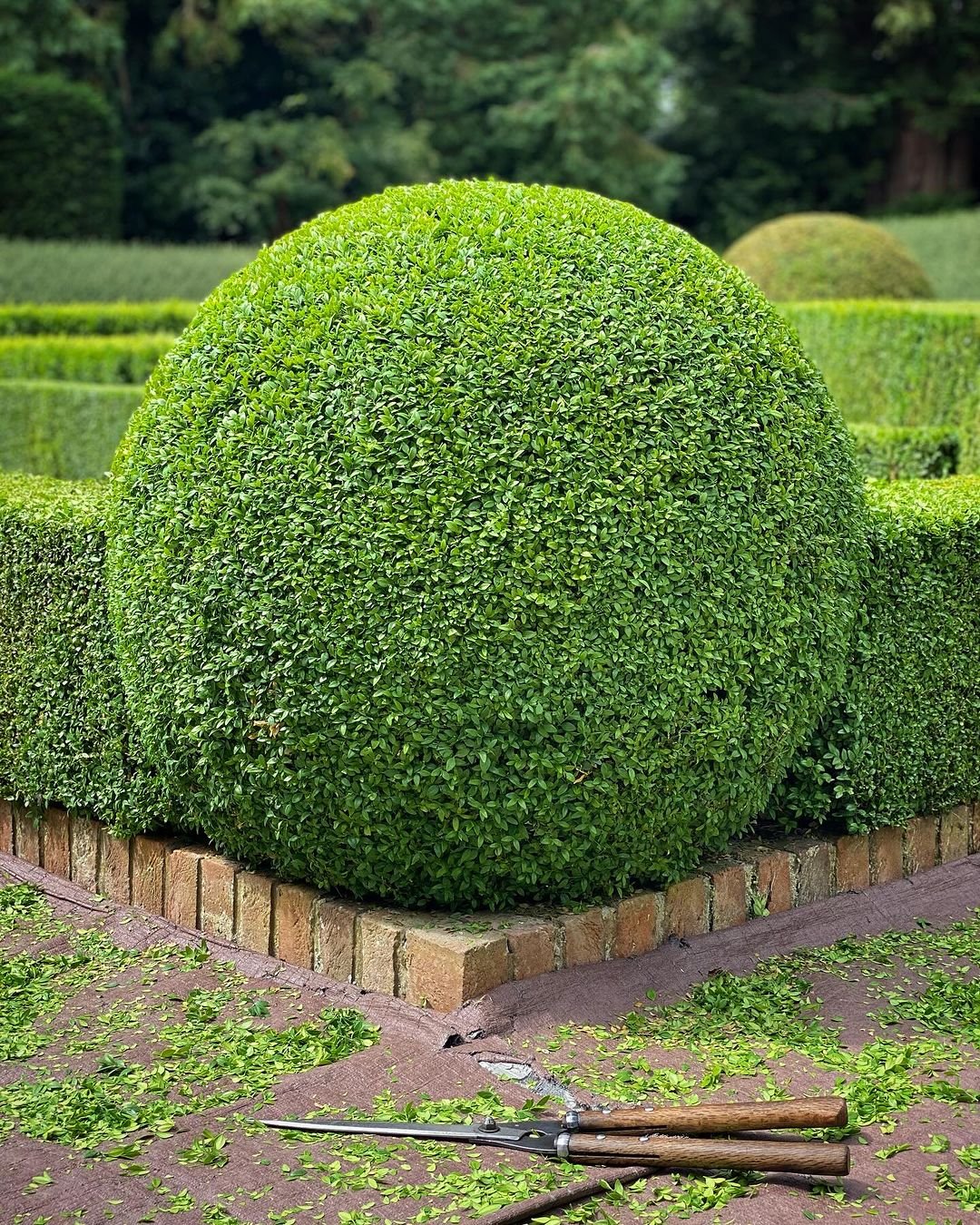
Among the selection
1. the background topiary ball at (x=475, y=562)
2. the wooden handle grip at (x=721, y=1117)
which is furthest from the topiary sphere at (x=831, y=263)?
the wooden handle grip at (x=721, y=1117)

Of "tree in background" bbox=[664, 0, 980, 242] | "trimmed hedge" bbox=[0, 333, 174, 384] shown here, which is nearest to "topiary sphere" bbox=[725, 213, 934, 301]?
"trimmed hedge" bbox=[0, 333, 174, 384]

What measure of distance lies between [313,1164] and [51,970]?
140 cm

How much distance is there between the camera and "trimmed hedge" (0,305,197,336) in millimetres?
15578

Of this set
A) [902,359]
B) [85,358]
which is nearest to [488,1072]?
[902,359]

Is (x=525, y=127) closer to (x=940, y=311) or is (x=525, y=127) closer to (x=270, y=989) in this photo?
(x=940, y=311)

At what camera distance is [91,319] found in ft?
51.7

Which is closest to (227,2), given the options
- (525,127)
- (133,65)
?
(133,65)

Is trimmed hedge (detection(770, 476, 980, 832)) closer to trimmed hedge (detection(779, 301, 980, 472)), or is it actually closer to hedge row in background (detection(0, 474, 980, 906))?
hedge row in background (detection(0, 474, 980, 906))

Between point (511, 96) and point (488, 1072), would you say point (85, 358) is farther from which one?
point (511, 96)

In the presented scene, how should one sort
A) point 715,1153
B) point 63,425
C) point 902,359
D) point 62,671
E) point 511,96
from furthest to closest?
point 511,96
point 63,425
point 902,359
point 62,671
point 715,1153

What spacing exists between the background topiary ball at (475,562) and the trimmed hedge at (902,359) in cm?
450

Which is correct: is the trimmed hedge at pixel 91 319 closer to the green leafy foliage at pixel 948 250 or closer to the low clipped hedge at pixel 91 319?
the low clipped hedge at pixel 91 319

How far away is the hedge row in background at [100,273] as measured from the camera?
20.2m

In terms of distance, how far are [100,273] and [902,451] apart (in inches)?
636
